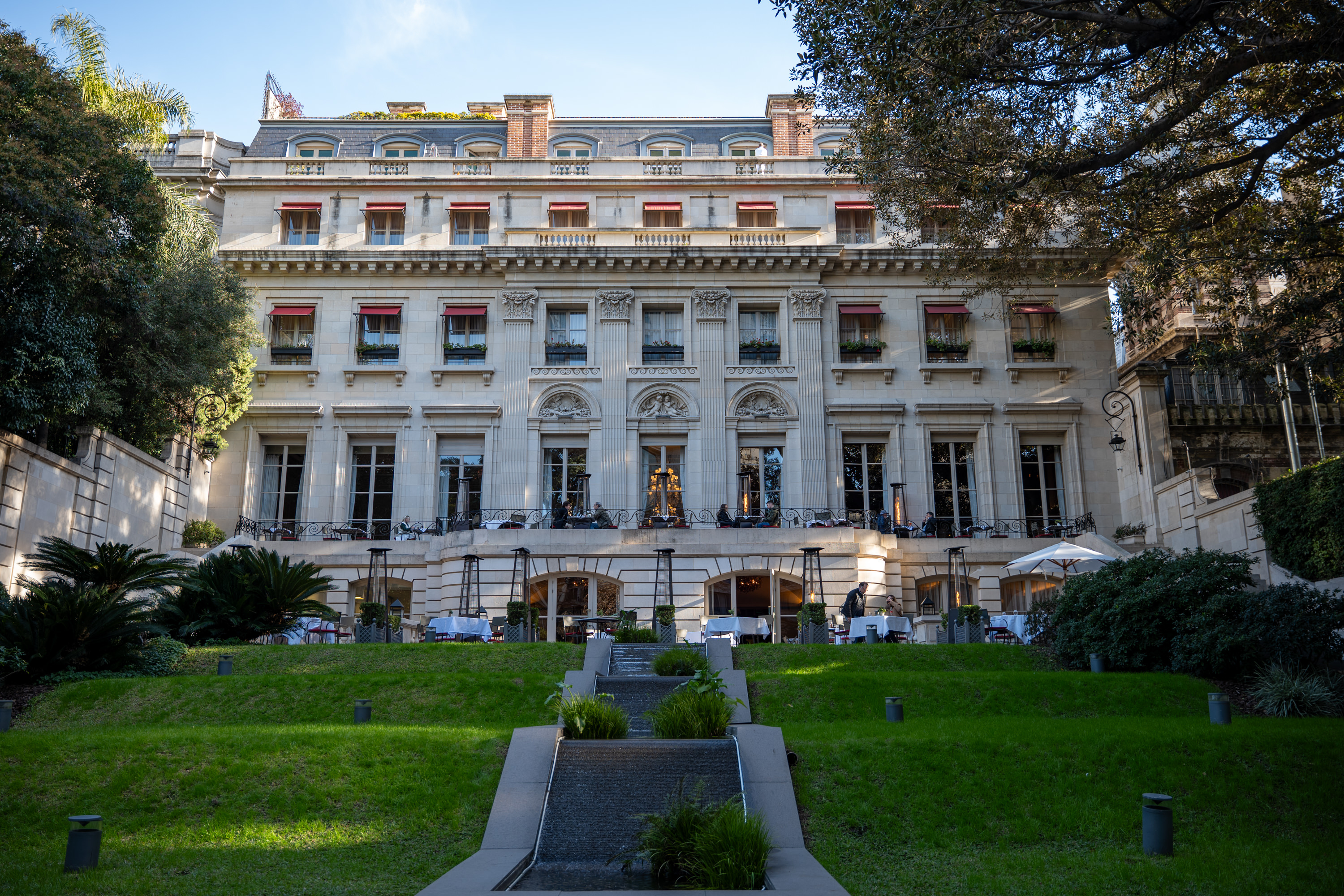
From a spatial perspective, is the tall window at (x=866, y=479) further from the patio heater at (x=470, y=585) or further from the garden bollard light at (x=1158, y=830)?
the garden bollard light at (x=1158, y=830)

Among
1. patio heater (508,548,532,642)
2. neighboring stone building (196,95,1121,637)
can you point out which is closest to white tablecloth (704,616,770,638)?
patio heater (508,548,532,642)

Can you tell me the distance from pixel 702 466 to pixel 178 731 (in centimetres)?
1994

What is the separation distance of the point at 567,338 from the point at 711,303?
15.8 feet

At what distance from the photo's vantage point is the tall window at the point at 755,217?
33.3 metres

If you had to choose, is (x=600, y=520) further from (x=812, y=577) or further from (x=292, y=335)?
(x=292, y=335)

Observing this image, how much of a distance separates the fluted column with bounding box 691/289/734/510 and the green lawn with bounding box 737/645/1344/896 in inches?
643

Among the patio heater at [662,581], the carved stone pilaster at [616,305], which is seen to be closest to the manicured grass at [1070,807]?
the patio heater at [662,581]

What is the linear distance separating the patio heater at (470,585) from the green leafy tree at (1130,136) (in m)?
12.8

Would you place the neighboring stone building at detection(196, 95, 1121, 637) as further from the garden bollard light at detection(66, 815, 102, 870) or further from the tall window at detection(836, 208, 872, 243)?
the garden bollard light at detection(66, 815, 102, 870)

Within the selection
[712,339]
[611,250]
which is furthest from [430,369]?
[712,339]

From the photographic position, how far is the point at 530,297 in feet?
104

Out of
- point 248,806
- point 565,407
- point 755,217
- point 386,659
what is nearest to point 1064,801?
point 248,806

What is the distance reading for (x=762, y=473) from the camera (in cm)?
3095

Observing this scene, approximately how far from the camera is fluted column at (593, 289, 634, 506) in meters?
30.4
